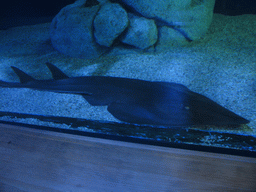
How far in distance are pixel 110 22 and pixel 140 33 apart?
1.58 ft

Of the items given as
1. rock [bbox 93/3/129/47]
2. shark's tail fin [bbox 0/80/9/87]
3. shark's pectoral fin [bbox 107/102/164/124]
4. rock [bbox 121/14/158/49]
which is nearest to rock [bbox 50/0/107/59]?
rock [bbox 93/3/129/47]

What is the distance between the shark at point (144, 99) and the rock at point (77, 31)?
2.60 ft

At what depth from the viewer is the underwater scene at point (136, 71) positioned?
114 cm

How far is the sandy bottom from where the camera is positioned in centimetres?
149

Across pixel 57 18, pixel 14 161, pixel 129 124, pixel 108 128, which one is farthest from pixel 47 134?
pixel 57 18

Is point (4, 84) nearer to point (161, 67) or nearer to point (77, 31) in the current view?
point (77, 31)

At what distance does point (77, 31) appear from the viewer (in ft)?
8.84

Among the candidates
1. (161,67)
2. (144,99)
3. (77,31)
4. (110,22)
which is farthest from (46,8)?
(144,99)

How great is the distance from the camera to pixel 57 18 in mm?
2914

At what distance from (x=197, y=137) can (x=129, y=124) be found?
1.50ft

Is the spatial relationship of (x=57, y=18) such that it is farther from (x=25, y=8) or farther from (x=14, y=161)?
(x=14, y=161)

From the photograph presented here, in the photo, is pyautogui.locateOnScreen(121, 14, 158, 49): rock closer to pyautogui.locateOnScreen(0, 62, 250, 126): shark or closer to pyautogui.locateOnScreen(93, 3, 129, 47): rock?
pyautogui.locateOnScreen(93, 3, 129, 47): rock

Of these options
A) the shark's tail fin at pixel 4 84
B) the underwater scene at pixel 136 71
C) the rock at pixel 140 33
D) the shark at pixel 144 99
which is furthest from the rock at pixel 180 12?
the shark's tail fin at pixel 4 84

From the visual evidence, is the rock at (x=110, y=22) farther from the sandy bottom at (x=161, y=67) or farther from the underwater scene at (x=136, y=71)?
the sandy bottom at (x=161, y=67)
